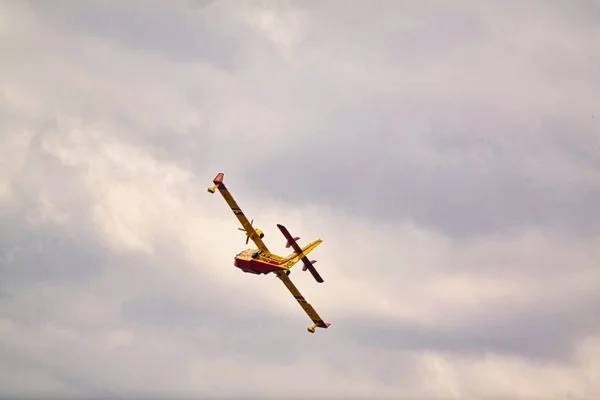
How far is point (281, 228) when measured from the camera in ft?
615

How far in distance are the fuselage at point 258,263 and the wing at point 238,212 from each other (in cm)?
188

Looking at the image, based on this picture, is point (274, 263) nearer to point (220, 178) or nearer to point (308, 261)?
point (308, 261)

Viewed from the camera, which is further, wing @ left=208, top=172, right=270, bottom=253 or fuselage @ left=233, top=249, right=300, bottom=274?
fuselage @ left=233, top=249, right=300, bottom=274

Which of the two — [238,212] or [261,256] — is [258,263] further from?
[238,212]

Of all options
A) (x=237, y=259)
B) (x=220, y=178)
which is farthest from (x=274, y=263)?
(x=220, y=178)

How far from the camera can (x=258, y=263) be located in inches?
7653

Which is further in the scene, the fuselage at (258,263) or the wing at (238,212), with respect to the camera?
the fuselage at (258,263)

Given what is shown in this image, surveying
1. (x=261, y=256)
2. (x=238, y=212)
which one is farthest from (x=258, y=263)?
(x=238, y=212)

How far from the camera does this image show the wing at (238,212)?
18250 cm

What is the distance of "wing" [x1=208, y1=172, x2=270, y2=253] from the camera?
18250cm

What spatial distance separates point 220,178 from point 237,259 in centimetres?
2120

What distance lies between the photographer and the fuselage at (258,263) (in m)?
194

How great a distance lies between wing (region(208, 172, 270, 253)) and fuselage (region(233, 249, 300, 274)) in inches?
74.2

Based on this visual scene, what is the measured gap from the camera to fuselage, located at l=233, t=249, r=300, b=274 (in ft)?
637
